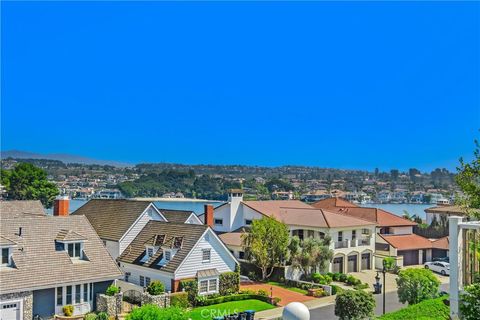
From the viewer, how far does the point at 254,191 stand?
18175 cm

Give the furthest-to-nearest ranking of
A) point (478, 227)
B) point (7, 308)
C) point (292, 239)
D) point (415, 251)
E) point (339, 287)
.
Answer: point (415, 251) < point (292, 239) < point (339, 287) < point (7, 308) < point (478, 227)

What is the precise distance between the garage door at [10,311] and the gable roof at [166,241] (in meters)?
→ 10.3

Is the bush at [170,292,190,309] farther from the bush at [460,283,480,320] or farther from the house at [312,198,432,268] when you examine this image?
the house at [312,198,432,268]

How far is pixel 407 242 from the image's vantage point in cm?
5888

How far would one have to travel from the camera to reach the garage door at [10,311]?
27.2m

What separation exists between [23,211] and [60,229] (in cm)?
1292

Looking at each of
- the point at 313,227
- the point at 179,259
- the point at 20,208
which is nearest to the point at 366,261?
the point at 313,227

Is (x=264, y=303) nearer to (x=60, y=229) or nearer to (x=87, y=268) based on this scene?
(x=87, y=268)

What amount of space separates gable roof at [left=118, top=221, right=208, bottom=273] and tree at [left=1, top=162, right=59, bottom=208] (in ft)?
143

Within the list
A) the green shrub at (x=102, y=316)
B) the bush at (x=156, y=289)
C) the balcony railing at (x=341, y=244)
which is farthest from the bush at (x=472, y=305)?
the balcony railing at (x=341, y=244)

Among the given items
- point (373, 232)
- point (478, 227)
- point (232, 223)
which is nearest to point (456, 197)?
point (478, 227)

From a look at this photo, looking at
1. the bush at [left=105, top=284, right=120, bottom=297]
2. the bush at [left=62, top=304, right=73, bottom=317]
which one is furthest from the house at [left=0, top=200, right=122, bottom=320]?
the bush at [left=105, top=284, right=120, bottom=297]

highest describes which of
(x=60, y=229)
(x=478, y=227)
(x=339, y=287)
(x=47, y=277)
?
(x=478, y=227)

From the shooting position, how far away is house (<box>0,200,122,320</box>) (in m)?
27.9
